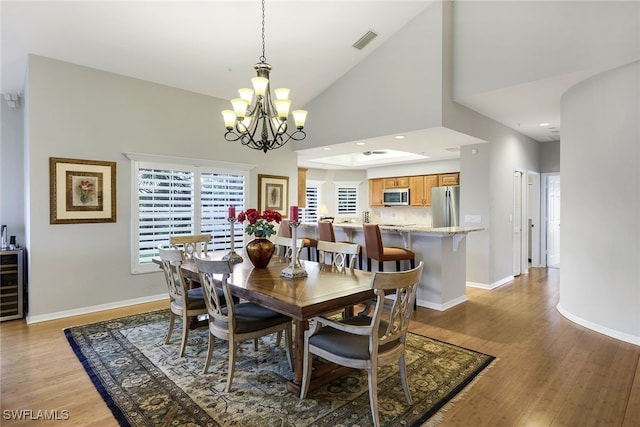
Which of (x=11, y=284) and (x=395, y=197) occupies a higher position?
(x=395, y=197)

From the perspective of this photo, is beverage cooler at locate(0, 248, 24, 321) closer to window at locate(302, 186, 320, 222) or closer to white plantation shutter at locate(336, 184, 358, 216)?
window at locate(302, 186, 320, 222)

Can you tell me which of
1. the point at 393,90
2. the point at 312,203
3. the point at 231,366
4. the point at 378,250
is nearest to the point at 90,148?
the point at 231,366

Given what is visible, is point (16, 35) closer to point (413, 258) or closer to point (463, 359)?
point (413, 258)

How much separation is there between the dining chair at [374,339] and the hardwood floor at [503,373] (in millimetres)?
525

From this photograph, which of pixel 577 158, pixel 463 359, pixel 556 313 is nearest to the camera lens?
pixel 463 359

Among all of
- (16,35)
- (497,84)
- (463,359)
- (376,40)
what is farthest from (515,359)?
(16,35)

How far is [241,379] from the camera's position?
2.57 metres

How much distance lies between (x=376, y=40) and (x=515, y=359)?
4.06 meters

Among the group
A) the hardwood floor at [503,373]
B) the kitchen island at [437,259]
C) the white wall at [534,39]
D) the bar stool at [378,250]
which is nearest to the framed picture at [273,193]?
the kitchen island at [437,259]

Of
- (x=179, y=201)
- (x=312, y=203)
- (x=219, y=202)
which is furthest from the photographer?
(x=312, y=203)

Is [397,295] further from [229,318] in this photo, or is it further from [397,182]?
[397,182]

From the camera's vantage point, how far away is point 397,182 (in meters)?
8.34

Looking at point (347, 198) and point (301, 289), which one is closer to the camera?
point (301, 289)

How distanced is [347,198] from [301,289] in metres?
7.18
